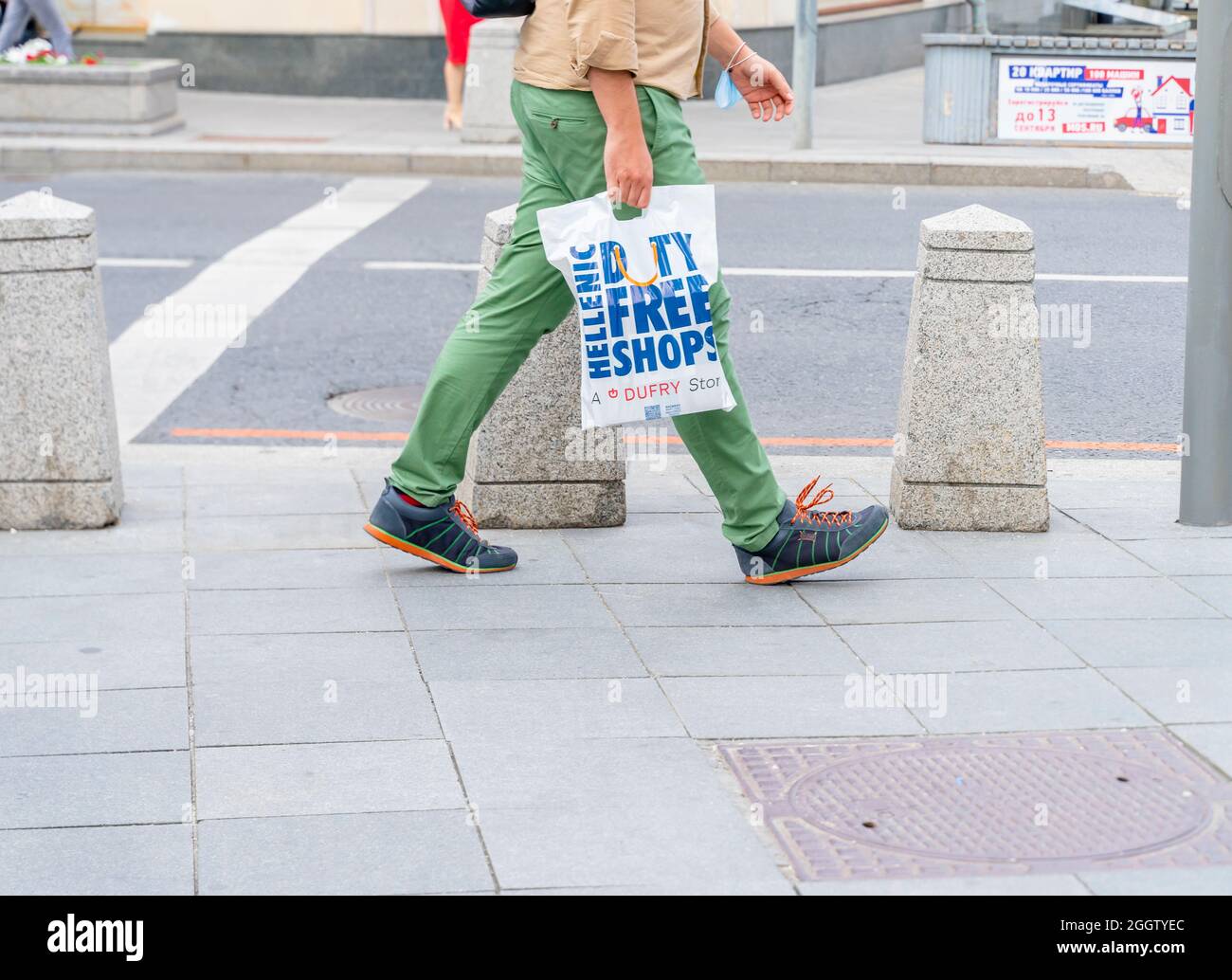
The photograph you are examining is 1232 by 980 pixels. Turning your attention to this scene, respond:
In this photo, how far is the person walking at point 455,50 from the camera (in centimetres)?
1620

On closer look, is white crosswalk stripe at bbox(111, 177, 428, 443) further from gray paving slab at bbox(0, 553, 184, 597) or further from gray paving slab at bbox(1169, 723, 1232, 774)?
gray paving slab at bbox(1169, 723, 1232, 774)

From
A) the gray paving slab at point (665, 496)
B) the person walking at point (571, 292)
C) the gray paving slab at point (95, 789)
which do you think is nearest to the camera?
the gray paving slab at point (95, 789)

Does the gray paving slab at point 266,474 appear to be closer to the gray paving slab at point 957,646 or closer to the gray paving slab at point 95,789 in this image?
the gray paving slab at point 957,646

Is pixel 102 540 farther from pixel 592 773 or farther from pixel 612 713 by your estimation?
pixel 592 773

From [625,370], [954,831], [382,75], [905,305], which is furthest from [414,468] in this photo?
[382,75]

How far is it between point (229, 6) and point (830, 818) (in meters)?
17.7

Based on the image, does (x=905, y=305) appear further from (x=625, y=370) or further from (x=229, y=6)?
(x=229, y=6)

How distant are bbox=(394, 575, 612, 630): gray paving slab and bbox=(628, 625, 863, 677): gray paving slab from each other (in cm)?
21

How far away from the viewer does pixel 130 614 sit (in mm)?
4945

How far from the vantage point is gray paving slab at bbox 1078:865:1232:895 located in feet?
10.9

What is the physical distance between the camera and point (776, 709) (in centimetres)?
424

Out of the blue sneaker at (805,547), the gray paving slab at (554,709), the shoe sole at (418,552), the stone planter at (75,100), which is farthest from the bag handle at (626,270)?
the stone planter at (75,100)

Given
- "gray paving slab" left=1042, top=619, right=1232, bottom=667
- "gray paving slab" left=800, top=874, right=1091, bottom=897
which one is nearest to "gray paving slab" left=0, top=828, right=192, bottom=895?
"gray paving slab" left=800, top=874, right=1091, bottom=897

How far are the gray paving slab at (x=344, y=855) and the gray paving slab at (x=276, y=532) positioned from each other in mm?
2042
